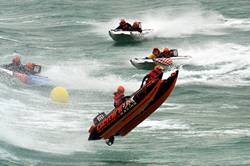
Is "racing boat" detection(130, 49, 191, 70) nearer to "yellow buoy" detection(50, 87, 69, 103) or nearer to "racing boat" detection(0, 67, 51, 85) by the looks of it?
"racing boat" detection(0, 67, 51, 85)

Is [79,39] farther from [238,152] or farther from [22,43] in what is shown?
[238,152]

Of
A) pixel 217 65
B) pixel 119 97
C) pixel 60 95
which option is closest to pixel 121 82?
pixel 60 95

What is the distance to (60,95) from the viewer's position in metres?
32.0

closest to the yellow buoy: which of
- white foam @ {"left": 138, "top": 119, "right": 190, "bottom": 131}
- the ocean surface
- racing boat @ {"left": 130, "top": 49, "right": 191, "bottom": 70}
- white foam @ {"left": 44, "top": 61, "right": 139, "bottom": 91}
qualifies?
the ocean surface

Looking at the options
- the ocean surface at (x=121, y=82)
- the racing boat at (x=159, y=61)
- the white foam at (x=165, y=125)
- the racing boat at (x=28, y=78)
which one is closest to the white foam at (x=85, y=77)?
the ocean surface at (x=121, y=82)

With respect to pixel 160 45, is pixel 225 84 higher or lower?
lower

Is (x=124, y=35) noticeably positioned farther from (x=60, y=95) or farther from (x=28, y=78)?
(x=60, y=95)

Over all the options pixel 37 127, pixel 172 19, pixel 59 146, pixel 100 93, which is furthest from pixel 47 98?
pixel 172 19

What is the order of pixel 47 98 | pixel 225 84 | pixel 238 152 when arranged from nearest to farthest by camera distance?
pixel 238 152 < pixel 47 98 < pixel 225 84

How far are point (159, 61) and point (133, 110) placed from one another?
16007 millimetres

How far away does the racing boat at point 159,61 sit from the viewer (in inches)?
1538

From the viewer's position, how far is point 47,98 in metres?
33.5

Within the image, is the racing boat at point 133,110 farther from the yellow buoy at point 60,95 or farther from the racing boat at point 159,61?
the racing boat at point 159,61

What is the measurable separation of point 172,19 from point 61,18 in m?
8.39
